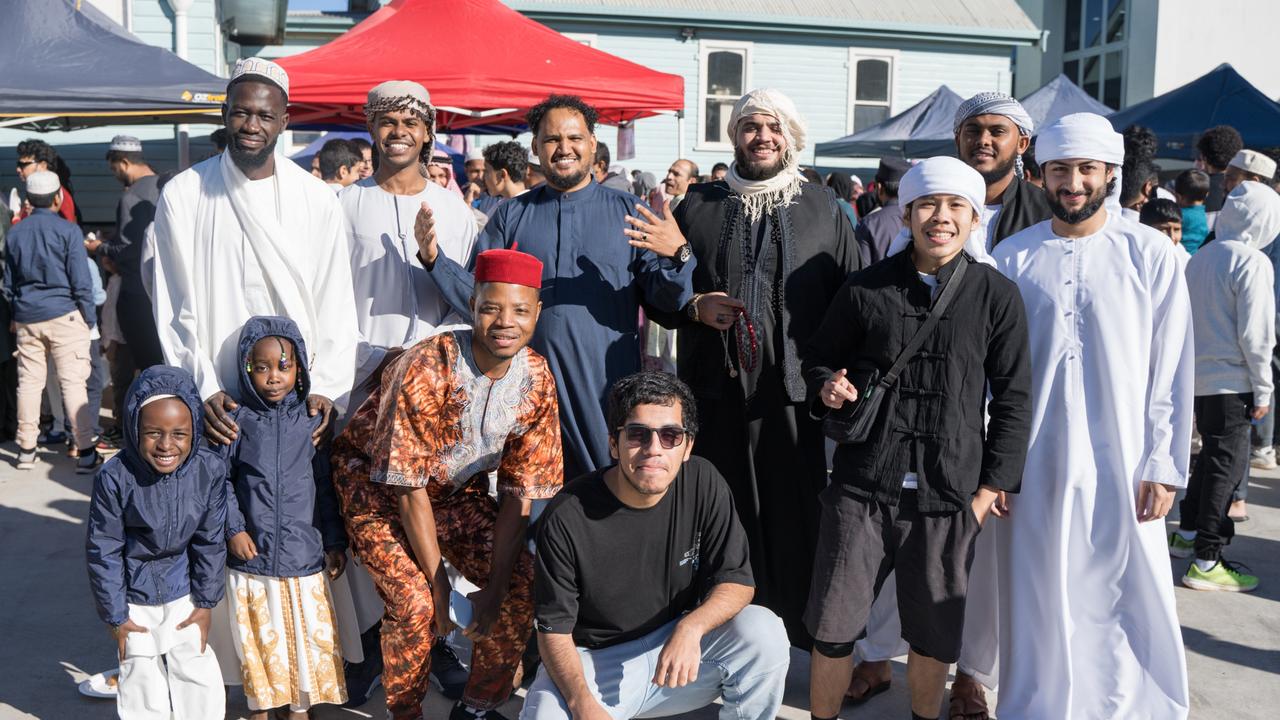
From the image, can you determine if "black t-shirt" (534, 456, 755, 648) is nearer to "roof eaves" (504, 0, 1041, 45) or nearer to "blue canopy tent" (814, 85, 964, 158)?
"blue canopy tent" (814, 85, 964, 158)

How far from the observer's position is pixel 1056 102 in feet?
41.5

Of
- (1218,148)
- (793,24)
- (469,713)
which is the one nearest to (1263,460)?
(1218,148)

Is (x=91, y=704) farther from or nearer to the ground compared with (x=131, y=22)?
nearer to the ground

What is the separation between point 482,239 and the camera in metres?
3.93

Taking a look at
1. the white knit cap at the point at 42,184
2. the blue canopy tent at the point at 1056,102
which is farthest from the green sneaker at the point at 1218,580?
the blue canopy tent at the point at 1056,102

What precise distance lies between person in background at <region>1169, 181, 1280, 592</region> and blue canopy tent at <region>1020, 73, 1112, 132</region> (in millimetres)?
7385

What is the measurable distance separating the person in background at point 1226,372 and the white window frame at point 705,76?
11.7 m

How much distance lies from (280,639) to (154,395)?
92cm

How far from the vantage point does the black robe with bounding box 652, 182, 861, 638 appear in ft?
12.3

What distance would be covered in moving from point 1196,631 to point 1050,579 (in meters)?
1.70

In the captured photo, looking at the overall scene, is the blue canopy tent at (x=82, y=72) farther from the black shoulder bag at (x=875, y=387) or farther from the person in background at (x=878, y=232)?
the black shoulder bag at (x=875, y=387)

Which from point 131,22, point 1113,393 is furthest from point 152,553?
point 131,22

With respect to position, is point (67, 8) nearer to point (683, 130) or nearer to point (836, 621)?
point (836, 621)

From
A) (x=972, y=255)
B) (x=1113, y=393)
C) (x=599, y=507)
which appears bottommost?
(x=599, y=507)
